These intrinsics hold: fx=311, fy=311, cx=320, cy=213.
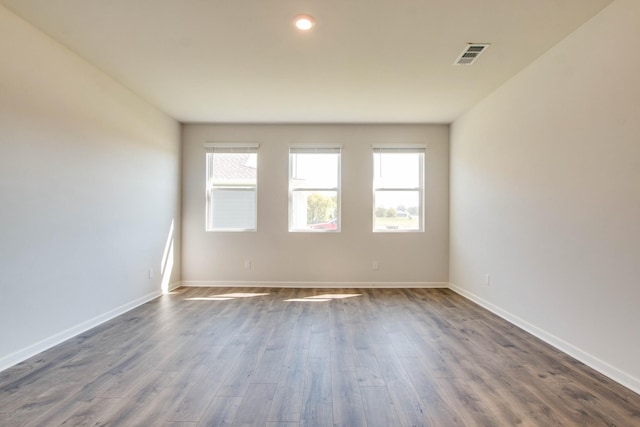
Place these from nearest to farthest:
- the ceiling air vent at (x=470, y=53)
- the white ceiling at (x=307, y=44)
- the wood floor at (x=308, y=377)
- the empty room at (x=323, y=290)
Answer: the wood floor at (x=308, y=377) → the empty room at (x=323, y=290) → the white ceiling at (x=307, y=44) → the ceiling air vent at (x=470, y=53)

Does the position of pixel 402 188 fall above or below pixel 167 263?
above

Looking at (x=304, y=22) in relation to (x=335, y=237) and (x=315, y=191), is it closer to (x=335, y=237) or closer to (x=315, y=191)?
(x=315, y=191)

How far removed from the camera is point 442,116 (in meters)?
4.56

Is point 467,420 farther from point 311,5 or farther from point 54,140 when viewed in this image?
point 54,140

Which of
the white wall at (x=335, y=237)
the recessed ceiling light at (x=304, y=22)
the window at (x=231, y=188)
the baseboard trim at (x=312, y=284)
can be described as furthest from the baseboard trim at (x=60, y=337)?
the recessed ceiling light at (x=304, y=22)

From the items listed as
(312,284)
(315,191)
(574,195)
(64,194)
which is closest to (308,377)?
(574,195)

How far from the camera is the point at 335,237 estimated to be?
4.93 meters

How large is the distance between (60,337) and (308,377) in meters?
2.24

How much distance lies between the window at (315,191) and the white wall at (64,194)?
2079 millimetres

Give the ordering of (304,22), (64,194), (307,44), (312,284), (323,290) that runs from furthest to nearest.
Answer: (312,284)
(323,290)
(64,194)
(307,44)
(304,22)

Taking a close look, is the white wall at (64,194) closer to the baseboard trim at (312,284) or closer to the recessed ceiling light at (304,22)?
the baseboard trim at (312,284)

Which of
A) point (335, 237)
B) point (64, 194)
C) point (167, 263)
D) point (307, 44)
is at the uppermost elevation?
point (307, 44)

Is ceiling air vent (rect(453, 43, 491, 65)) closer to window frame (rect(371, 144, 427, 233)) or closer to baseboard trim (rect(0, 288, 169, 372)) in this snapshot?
window frame (rect(371, 144, 427, 233))

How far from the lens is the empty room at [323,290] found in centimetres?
200
